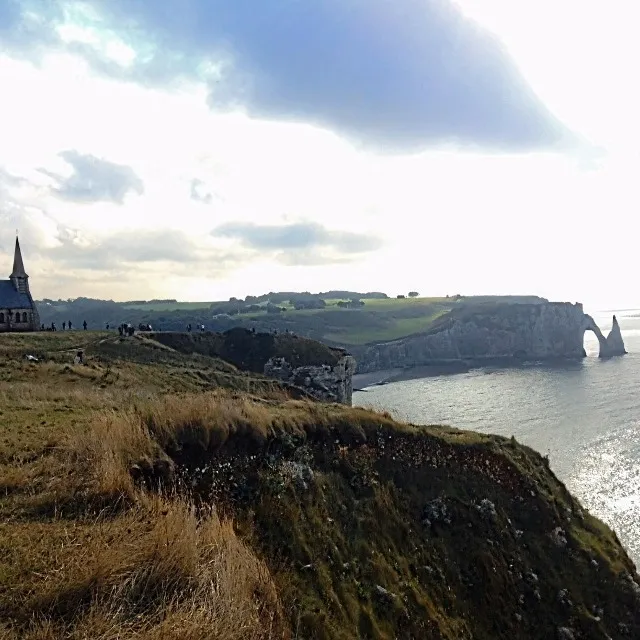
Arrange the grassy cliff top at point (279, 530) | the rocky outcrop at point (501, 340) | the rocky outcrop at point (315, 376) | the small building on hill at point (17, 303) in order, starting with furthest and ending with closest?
the rocky outcrop at point (501, 340)
the rocky outcrop at point (315, 376)
the small building on hill at point (17, 303)
the grassy cliff top at point (279, 530)

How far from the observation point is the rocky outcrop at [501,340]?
153 metres

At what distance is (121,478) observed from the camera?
939 centimetres

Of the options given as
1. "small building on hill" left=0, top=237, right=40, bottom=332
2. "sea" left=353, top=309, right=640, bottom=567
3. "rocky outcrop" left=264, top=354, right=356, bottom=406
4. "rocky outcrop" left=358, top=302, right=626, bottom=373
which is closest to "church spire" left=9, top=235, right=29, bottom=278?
"small building on hill" left=0, top=237, right=40, bottom=332

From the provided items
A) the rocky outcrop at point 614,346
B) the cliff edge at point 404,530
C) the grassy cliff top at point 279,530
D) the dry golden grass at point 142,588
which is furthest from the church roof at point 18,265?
the rocky outcrop at point 614,346

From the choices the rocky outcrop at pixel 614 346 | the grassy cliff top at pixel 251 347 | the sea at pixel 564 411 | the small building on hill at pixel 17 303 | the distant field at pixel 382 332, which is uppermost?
the small building on hill at pixel 17 303

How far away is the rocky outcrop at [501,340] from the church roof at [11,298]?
337ft

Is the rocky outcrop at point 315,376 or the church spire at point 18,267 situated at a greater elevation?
the church spire at point 18,267

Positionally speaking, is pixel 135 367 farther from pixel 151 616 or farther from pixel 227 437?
pixel 151 616

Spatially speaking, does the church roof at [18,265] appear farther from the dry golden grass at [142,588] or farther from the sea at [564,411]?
the dry golden grass at [142,588]

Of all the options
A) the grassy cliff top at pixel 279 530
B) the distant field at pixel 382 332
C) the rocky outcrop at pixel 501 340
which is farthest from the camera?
the distant field at pixel 382 332

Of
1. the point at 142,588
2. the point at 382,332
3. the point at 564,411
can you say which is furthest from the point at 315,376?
the point at 382,332

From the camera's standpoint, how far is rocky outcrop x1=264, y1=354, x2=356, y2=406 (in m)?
58.8

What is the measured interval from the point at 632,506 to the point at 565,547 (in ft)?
90.9

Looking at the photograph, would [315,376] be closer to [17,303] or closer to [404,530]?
[17,303]
